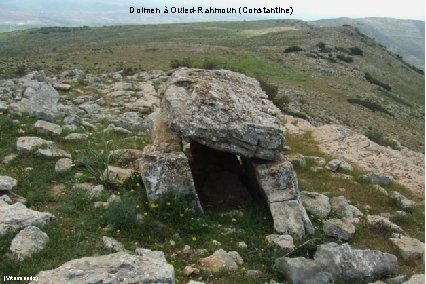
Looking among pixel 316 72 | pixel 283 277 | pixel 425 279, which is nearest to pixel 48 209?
pixel 283 277

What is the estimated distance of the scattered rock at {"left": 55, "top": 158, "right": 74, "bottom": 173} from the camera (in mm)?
13619

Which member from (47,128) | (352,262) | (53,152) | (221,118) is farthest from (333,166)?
(47,128)

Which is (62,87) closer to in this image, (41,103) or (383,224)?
(41,103)

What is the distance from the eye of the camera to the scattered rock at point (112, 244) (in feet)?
31.7

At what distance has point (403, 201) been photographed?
15.6 meters

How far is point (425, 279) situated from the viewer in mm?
9664

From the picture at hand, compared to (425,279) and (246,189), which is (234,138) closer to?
(246,189)

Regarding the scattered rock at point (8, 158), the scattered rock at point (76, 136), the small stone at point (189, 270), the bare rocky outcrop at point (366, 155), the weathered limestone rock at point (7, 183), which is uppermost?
the scattered rock at point (76, 136)

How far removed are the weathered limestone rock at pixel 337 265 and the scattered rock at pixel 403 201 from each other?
4.87 m

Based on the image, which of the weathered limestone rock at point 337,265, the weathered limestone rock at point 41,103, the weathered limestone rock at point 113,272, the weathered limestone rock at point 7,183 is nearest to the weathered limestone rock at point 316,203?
the weathered limestone rock at point 337,265

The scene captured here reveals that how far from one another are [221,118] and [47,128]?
7022 mm

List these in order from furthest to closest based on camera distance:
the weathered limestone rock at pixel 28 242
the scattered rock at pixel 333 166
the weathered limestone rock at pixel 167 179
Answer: the scattered rock at pixel 333 166
the weathered limestone rock at pixel 167 179
the weathered limestone rock at pixel 28 242

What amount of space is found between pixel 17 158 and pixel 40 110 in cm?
499

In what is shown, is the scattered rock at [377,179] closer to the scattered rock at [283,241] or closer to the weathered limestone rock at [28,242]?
the scattered rock at [283,241]
